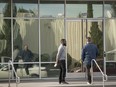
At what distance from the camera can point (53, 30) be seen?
21.3m

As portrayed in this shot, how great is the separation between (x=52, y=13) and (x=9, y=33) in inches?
96.5

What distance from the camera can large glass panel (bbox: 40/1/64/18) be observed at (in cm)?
2109

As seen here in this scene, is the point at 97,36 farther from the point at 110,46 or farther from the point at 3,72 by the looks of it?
the point at 3,72

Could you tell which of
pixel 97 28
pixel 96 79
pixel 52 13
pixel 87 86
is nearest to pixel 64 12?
pixel 52 13

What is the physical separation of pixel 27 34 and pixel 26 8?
1323 mm

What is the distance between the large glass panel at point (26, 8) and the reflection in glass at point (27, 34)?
0.32m

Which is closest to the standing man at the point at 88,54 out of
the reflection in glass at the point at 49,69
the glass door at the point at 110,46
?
the reflection in glass at the point at 49,69

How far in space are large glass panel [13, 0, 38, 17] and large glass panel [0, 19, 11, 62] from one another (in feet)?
2.44

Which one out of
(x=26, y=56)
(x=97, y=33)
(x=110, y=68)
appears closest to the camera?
(x=26, y=56)

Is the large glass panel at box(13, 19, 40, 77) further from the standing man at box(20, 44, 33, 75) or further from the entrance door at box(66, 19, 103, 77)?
the entrance door at box(66, 19, 103, 77)

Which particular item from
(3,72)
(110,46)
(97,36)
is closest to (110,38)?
(110,46)

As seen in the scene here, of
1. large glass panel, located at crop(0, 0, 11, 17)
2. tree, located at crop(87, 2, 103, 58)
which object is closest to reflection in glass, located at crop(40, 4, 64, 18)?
tree, located at crop(87, 2, 103, 58)

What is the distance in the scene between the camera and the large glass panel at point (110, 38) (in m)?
21.6

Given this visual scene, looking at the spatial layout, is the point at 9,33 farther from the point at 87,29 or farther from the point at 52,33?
the point at 87,29
